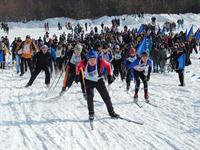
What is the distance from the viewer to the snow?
8.43 m

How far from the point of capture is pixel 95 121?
10203 mm

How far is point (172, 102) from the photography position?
1301 centimetres

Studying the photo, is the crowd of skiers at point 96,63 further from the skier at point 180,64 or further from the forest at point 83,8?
the forest at point 83,8

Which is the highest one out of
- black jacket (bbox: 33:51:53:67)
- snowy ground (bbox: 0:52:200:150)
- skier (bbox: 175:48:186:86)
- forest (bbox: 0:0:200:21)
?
forest (bbox: 0:0:200:21)

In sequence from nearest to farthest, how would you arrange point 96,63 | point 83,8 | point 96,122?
1. point 96,63
2. point 96,122
3. point 83,8

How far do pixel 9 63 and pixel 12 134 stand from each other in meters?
17.6

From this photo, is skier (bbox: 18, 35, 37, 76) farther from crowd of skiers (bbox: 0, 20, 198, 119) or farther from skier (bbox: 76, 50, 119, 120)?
skier (bbox: 76, 50, 119, 120)

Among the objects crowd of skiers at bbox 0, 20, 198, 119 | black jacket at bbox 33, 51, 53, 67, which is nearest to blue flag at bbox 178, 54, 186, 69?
crowd of skiers at bbox 0, 20, 198, 119

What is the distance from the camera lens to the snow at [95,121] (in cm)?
843

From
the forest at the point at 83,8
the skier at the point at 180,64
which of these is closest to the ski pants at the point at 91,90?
the skier at the point at 180,64

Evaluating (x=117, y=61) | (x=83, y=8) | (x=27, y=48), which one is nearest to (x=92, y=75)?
(x=117, y=61)

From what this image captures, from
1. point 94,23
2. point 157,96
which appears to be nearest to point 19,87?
point 157,96

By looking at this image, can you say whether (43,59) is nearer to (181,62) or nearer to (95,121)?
(95,121)

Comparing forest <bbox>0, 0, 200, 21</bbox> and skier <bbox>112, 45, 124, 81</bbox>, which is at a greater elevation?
forest <bbox>0, 0, 200, 21</bbox>
